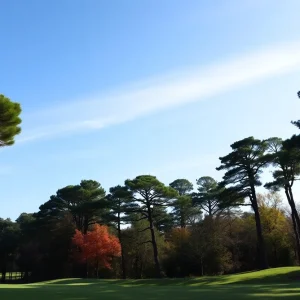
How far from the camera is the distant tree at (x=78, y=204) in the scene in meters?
51.3

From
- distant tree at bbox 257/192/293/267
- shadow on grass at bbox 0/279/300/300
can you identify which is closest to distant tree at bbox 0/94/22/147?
shadow on grass at bbox 0/279/300/300

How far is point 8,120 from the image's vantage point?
73.8 feet

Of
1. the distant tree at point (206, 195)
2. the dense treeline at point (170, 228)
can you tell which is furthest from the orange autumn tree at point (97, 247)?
the distant tree at point (206, 195)

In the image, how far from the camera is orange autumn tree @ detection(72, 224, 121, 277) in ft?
155

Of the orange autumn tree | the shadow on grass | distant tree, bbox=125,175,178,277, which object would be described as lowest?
the shadow on grass

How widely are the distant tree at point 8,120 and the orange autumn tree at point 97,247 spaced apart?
26.1m

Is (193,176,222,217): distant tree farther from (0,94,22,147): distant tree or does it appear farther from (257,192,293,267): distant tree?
(0,94,22,147): distant tree

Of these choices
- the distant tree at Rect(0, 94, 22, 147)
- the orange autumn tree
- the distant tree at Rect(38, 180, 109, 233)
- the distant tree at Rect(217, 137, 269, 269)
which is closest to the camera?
the distant tree at Rect(0, 94, 22, 147)

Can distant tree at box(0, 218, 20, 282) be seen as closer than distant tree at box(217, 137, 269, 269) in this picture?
No

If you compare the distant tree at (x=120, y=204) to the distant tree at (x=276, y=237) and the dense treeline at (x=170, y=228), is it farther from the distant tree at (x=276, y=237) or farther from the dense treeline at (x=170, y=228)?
the distant tree at (x=276, y=237)

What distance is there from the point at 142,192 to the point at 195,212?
17953mm

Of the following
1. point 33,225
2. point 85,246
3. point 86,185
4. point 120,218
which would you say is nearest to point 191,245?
point 120,218

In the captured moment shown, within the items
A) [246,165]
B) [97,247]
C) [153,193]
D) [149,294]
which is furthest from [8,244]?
[149,294]

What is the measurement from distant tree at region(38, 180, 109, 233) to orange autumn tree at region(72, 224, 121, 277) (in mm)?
3199
